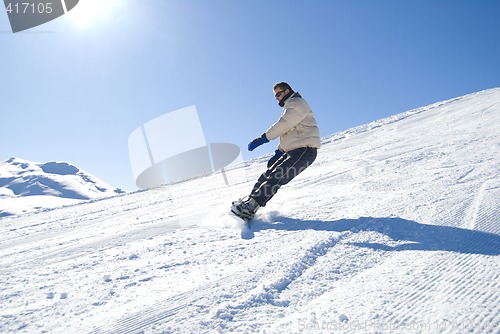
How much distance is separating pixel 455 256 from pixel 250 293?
121 cm

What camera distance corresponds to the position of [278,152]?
174 inches

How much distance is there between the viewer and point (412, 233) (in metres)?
2.42

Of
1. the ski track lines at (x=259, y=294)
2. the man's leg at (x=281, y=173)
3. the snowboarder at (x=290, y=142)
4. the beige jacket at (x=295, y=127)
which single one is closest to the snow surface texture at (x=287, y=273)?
the ski track lines at (x=259, y=294)

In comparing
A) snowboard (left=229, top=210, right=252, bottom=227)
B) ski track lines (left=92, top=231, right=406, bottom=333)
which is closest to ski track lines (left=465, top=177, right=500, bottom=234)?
ski track lines (left=92, top=231, right=406, bottom=333)

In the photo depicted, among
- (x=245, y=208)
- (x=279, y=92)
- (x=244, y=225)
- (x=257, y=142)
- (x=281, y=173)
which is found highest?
(x=279, y=92)

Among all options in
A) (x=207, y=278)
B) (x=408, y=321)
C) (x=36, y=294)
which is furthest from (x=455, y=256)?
(x=36, y=294)

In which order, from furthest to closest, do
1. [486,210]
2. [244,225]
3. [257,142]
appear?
[257,142], [244,225], [486,210]

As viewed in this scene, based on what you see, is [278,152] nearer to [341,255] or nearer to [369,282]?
[341,255]

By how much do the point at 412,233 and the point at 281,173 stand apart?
173 cm

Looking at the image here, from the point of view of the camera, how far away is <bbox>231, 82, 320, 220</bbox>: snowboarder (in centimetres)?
386

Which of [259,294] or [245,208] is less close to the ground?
[245,208]

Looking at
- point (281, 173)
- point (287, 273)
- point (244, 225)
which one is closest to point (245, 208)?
point (244, 225)

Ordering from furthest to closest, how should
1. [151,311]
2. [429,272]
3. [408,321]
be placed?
[429,272]
[151,311]
[408,321]

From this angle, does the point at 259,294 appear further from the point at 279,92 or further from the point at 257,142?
the point at 279,92
